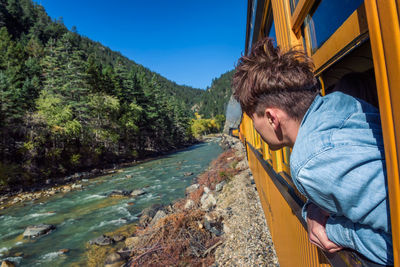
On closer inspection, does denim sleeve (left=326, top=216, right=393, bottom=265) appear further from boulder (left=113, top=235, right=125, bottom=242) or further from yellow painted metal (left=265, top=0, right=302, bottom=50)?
boulder (left=113, top=235, right=125, bottom=242)

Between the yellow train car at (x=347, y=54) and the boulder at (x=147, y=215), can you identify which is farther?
the boulder at (x=147, y=215)

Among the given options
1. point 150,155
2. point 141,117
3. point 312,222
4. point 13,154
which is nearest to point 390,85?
point 312,222

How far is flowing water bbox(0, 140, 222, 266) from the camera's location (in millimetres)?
7051

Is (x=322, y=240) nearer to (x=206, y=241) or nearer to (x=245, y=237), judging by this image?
(x=245, y=237)

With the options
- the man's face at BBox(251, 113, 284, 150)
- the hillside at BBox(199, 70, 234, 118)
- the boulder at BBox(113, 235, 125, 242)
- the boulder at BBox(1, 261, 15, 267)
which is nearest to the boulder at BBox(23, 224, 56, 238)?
the boulder at BBox(1, 261, 15, 267)

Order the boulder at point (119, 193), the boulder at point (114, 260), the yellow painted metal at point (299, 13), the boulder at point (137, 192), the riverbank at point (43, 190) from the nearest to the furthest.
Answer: the yellow painted metal at point (299, 13) < the boulder at point (114, 260) < the boulder at point (137, 192) < the boulder at point (119, 193) < the riverbank at point (43, 190)

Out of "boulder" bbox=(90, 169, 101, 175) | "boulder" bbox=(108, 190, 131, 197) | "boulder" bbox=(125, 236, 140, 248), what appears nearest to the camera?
"boulder" bbox=(125, 236, 140, 248)

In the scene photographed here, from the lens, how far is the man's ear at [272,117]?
41.2 inches

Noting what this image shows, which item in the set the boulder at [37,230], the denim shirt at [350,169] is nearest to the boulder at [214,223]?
the denim shirt at [350,169]

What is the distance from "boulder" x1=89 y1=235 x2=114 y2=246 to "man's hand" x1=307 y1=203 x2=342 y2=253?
24.8 feet

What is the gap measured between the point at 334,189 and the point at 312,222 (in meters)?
0.44

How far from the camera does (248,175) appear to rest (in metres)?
10.1

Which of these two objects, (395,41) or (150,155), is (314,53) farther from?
(150,155)

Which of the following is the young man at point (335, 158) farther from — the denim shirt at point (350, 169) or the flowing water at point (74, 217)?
the flowing water at point (74, 217)
